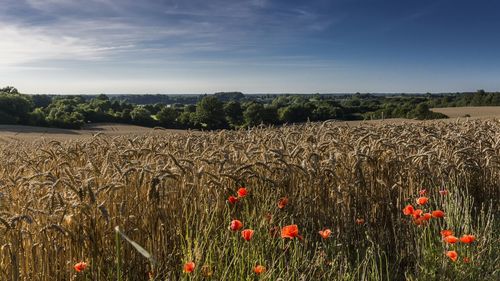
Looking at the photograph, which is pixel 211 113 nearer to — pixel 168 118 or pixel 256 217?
pixel 168 118

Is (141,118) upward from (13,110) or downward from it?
downward

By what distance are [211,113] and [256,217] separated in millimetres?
34146

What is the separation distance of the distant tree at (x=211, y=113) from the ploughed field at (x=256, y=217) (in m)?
31.9

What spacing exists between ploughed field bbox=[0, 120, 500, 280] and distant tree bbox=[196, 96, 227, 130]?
31.9m

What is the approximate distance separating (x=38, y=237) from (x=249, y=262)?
4.59 feet

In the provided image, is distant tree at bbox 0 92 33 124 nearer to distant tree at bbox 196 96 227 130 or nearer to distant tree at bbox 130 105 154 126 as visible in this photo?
distant tree at bbox 130 105 154 126

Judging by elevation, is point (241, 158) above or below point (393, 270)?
above

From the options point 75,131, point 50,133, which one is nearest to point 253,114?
point 75,131

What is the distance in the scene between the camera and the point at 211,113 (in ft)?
123

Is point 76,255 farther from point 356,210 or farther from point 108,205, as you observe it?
point 356,210

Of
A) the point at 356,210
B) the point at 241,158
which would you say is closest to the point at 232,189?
the point at 241,158

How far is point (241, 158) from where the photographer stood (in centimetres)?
455

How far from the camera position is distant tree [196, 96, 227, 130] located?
3756 cm

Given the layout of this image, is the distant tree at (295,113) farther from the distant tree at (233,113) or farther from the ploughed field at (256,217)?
the ploughed field at (256,217)
